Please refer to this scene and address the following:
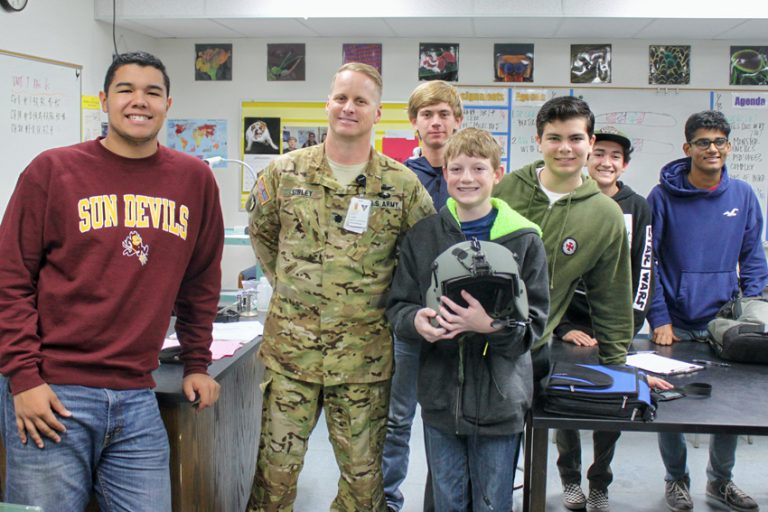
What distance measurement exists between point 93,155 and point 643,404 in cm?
140

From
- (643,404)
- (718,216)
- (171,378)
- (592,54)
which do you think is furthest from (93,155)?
(592,54)

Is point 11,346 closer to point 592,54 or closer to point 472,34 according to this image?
point 472,34

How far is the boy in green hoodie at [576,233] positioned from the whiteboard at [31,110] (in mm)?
2589

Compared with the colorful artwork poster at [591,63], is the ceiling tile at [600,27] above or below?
above

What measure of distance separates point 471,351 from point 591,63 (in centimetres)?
331

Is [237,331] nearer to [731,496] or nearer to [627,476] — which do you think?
[627,476]

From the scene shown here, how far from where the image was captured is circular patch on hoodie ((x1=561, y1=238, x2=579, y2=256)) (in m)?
1.91

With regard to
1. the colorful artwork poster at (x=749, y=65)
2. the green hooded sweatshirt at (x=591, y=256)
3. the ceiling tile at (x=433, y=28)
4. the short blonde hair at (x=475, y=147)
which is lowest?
the green hooded sweatshirt at (x=591, y=256)

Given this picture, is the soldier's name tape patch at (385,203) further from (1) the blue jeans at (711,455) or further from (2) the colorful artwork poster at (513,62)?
(2) the colorful artwork poster at (513,62)

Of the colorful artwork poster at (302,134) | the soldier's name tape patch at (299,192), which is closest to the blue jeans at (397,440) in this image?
the soldier's name tape patch at (299,192)

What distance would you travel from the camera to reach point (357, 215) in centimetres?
183

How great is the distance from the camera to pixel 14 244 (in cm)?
141

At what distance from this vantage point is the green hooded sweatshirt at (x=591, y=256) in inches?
75.2

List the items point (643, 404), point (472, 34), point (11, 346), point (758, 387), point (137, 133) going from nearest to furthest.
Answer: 1. point (11, 346)
2. point (137, 133)
3. point (643, 404)
4. point (758, 387)
5. point (472, 34)
